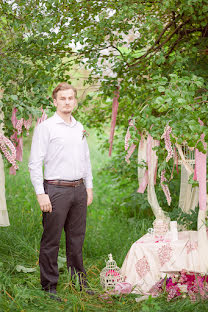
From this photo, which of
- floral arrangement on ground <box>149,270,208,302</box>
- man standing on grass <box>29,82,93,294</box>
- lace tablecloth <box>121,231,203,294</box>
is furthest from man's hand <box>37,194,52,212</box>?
floral arrangement on ground <box>149,270,208,302</box>

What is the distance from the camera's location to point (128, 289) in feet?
12.3

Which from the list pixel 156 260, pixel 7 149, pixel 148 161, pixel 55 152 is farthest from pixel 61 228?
pixel 148 161

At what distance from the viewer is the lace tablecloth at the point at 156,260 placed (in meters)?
3.78

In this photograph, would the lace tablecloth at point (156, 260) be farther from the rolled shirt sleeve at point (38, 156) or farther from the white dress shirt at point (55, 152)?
the rolled shirt sleeve at point (38, 156)

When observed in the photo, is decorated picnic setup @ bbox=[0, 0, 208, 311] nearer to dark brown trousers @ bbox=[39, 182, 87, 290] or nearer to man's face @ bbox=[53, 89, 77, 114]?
man's face @ bbox=[53, 89, 77, 114]

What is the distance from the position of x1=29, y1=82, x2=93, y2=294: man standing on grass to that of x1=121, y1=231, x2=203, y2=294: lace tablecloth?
547mm

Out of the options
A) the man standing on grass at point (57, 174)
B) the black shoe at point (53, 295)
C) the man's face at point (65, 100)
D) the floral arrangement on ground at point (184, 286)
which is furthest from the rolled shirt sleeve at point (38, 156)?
the floral arrangement on ground at point (184, 286)

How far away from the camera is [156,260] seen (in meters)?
3.89

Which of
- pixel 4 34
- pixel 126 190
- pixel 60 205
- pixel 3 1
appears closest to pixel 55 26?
pixel 3 1

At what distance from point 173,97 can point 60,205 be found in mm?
1226

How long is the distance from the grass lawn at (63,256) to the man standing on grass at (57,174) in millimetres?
200

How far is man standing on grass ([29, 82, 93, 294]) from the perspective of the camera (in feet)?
11.0

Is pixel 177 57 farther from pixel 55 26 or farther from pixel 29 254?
pixel 29 254

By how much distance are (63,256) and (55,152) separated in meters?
1.86
